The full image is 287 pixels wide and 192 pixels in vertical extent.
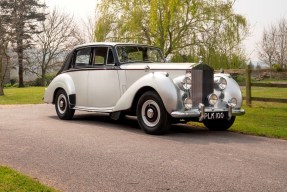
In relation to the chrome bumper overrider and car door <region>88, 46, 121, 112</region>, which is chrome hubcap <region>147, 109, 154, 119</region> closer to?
the chrome bumper overrider

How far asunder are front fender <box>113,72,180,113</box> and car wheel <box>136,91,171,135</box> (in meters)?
0.17

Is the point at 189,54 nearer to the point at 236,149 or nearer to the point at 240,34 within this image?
the point at 240,34

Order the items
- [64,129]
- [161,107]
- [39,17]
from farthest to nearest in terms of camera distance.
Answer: [39,17] < [64,129] < [161,107]

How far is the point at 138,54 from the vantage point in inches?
369

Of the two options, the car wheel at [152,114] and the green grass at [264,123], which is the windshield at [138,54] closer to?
the car wheel at [152,114]

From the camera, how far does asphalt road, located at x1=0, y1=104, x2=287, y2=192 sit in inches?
169

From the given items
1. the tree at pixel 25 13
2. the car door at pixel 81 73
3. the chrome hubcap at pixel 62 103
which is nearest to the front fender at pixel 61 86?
the car door at pixel 81 73

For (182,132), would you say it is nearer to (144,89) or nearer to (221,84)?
(144,89)

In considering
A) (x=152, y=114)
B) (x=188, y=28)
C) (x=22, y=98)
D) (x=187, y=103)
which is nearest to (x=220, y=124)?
(x=187, y=103)

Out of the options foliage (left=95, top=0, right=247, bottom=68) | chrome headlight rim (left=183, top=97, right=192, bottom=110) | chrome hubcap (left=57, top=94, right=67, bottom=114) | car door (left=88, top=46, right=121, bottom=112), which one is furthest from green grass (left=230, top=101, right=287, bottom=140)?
foliage (left=95, top=0, right=247, bottom=68)

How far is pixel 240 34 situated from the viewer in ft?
70.1

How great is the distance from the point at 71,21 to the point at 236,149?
44.5 m

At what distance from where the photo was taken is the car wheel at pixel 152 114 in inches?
292

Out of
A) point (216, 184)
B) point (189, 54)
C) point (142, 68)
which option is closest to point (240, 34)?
point (189, 54)
